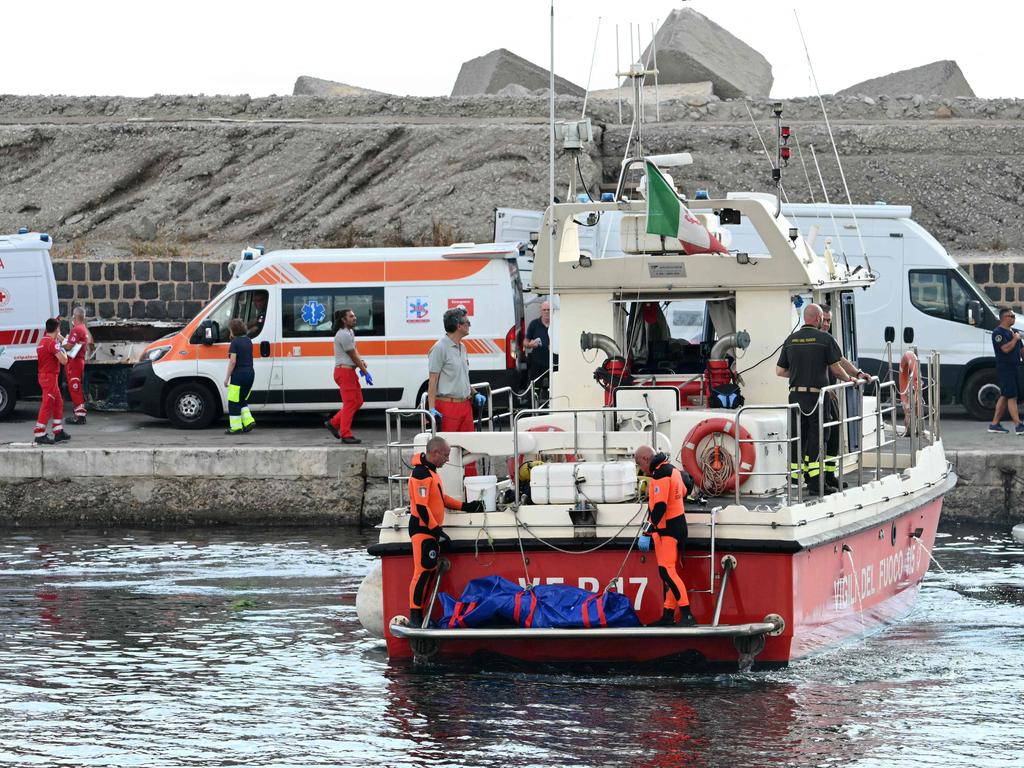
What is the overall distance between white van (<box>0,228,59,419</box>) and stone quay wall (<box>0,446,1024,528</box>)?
13.0 ft

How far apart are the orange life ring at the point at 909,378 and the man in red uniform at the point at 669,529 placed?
4.04 m

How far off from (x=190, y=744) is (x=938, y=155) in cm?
2470

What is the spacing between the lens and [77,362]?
66.7 feet

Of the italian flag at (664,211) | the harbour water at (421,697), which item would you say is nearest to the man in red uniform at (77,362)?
the harbour water at (421,697)

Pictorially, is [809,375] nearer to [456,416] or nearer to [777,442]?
[777,442]

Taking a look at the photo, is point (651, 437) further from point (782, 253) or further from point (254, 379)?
point (254, 379)

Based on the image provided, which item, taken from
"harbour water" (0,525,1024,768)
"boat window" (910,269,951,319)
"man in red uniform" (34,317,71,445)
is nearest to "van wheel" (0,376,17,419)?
"man in red uniform" (34,317,71,445)

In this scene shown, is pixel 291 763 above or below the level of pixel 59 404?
below

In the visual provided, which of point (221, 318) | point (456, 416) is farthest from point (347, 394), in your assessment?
point (456, 416)

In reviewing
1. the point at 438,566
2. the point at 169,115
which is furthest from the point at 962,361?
the point at 169,115

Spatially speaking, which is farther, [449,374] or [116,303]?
[116,303]

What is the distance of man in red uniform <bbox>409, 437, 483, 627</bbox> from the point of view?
9.58 meters

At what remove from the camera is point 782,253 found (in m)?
11.4

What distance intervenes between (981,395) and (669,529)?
1203cm
